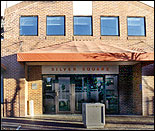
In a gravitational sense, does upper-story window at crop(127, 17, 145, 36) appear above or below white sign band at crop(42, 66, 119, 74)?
above

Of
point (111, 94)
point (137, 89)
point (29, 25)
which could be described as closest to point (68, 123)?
point (111, 94)

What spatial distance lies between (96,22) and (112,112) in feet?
17.5

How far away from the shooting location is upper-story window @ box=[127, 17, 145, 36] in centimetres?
1373

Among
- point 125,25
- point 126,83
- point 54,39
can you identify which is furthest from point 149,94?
point 54,39

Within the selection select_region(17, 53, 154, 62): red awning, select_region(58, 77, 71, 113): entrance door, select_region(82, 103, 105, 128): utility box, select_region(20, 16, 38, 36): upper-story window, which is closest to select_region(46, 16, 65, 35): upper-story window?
select_region(20, 16, 38, 36): upper-story window

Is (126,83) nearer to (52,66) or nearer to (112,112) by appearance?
(112,112)

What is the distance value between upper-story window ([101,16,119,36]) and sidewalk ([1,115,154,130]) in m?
4.91

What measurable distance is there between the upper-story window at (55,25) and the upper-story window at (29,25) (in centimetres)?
74

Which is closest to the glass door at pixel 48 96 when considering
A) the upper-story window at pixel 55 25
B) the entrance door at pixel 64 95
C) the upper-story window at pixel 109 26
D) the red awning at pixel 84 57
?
the entrance door at pixel 64 95

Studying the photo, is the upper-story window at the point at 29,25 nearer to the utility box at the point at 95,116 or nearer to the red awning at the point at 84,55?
the red awning at the point at 84,55

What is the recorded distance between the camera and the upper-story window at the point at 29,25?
13.3 metres

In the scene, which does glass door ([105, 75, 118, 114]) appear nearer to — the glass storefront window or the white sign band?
the glass storefront window

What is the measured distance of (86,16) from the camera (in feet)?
44.7

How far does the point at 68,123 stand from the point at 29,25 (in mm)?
6160
